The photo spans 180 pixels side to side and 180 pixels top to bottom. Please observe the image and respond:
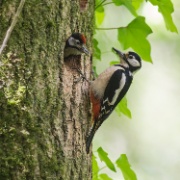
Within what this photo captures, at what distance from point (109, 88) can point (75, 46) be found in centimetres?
73

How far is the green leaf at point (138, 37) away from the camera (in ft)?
11.9

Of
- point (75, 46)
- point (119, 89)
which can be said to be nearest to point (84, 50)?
point (75, 46)

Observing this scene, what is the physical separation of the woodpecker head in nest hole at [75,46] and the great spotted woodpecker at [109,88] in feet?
0.73

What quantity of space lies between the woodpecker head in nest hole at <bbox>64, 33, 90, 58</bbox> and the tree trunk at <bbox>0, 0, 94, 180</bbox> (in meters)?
0.05

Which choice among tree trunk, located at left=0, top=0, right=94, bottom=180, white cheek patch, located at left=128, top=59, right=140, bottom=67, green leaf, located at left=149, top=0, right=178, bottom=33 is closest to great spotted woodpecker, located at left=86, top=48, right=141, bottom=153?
white cheek patch, located at left=128, top=59, right=140, bottom=67

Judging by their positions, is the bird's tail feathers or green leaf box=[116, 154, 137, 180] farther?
green leaf box=[116, 154, 137, 180]

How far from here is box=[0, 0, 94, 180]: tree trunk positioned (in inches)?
115

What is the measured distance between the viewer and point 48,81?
122 inches

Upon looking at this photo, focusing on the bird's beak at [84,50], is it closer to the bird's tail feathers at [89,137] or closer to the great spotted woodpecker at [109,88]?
the great spotted woodpecker at [109,88]

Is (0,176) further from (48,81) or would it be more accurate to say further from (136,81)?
(136,81)

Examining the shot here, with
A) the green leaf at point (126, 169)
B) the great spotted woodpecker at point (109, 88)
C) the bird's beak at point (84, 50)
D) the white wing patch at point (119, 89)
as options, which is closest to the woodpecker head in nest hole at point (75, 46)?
the bird's beak at point (84, 50)

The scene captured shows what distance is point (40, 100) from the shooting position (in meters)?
3.04

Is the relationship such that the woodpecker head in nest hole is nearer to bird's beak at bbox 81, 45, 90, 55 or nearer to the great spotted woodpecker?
bird's beak at bbox 81, 45, 90, 55

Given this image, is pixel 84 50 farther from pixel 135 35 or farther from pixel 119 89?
pixel 119 89
